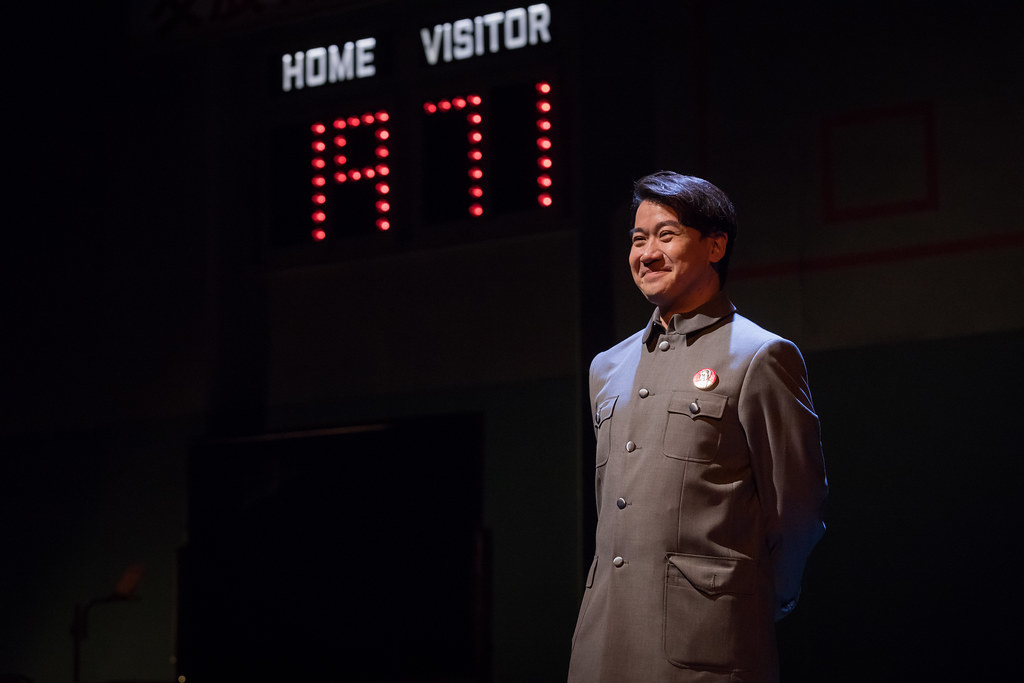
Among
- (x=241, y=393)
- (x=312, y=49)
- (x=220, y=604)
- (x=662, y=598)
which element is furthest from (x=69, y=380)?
(x=662, y=598)

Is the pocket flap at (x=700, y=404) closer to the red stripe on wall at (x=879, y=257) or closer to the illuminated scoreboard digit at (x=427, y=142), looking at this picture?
the red stripe on wall at (x=879, y=257)

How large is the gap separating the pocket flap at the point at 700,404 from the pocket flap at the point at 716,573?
25cm

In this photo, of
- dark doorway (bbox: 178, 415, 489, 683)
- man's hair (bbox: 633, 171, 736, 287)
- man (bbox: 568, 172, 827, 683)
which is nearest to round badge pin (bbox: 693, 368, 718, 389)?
man (bbox: 568, 172, 827, 683)

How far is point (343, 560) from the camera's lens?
408cm

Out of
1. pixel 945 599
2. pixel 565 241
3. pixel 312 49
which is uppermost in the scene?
pixel 312 49

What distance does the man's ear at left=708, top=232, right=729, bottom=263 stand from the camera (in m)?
2.22

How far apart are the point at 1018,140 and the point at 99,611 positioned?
376cm

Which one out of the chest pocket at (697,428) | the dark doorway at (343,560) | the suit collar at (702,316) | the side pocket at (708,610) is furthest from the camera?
the dark doorway at (343,560)

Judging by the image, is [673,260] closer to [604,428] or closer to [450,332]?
[604,428]

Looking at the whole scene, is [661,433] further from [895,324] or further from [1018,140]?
[1018,140]

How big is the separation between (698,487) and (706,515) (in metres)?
0.05

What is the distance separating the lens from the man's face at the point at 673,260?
219 cm

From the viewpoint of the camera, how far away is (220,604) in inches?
165

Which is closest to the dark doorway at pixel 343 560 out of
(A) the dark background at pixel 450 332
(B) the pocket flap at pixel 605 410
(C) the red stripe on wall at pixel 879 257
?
(A) the dark background at pixel 450 332
